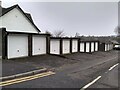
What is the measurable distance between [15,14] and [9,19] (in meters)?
1.49

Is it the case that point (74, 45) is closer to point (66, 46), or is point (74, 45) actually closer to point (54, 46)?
point (66, 46)

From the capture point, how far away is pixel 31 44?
71.1 ft

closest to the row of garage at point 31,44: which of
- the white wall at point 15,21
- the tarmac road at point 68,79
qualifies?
the white wall at point 15,21

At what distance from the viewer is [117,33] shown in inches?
4360

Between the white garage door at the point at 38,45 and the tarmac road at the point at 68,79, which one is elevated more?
the white garage door at the point at 38,45

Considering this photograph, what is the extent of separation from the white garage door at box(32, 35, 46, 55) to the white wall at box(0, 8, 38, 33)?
4440 millimetres

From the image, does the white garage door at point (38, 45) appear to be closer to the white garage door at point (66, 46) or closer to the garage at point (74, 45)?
the white garage door at point (66, 46)

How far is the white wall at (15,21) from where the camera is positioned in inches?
961

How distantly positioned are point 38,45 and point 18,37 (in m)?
3.87

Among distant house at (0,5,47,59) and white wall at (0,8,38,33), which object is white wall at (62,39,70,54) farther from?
white wall at (0,8,38,33)

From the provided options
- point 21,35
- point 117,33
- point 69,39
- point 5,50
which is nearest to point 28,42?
point 21,35

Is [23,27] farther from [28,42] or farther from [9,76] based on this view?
[9,76]

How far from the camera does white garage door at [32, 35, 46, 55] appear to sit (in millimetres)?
22266

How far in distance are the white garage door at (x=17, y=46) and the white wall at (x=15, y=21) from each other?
510cm
